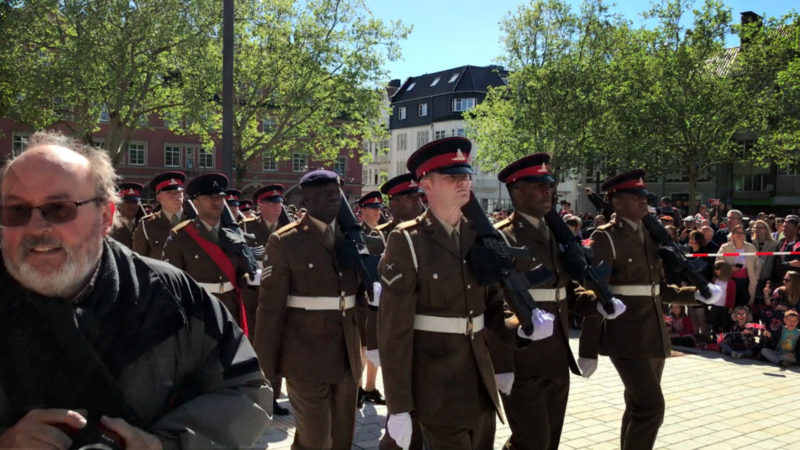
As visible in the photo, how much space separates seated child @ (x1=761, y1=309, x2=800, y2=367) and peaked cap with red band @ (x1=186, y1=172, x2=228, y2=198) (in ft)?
26.3

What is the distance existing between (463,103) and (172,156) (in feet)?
96.6

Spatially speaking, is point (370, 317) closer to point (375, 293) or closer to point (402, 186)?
point (375, 293)

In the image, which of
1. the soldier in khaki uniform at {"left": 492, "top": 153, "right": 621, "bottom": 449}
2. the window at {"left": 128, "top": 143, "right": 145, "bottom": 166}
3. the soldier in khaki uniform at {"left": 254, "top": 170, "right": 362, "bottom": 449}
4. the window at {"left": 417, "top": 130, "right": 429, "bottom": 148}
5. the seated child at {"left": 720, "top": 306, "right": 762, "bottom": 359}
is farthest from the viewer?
the window at {"left": 417, "top": 130, "right": 429, "bottom": 148}

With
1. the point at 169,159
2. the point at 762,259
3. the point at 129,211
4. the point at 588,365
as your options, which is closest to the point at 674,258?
the point at 588,365

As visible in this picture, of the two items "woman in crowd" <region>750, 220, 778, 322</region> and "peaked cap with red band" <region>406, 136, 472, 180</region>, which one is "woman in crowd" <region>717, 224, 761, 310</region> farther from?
"peaked cap with red band" <region>406, 136, 472, 180</region>

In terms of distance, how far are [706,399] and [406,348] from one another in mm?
5361

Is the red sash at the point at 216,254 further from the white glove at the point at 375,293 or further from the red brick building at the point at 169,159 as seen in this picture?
the red brick building at the point at 169,159

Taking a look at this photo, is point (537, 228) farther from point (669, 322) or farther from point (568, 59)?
point (568, 59)

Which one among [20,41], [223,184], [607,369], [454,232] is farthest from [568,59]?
[454,232]

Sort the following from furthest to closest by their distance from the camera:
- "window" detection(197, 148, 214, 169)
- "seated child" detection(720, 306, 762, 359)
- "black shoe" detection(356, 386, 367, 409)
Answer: "window" detection(197, 148, 214, 169) → "seated child" detection(720, 306, 762, 359) → "black shoe" detection(356, 386, 367, 409)

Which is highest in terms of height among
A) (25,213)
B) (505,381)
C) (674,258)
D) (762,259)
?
(25,213)

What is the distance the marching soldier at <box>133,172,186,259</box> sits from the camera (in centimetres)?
830

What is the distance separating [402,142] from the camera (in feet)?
256

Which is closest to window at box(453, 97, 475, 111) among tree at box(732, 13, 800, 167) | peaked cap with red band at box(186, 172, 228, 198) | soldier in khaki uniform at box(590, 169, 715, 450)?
tree at box(732, 13, 800, 167)
